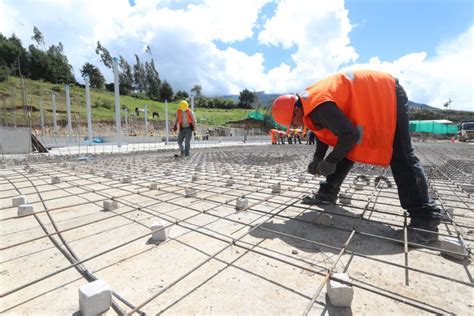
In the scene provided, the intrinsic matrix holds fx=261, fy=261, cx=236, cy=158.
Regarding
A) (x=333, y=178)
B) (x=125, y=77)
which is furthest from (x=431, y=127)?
(x=125, y=77)

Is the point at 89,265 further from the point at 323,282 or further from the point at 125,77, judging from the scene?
the point at 125,77

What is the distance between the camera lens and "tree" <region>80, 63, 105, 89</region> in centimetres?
5869

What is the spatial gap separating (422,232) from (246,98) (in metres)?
66.1

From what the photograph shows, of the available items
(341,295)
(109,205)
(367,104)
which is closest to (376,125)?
(367,104)

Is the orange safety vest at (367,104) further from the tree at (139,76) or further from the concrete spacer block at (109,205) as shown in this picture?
the tree at (139,76)

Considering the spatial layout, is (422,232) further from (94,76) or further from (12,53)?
(94,76)

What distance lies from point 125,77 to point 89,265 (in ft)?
239

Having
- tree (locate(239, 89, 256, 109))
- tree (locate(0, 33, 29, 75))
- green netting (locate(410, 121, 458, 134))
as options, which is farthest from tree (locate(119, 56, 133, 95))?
green netting (locate(410, 121, 458, 134))

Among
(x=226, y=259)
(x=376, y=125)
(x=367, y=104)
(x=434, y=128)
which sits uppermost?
(x=434, y=128)

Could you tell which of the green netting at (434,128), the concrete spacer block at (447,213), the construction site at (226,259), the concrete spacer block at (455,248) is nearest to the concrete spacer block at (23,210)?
the construction site at (226,259)

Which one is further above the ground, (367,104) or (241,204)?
(367,104)

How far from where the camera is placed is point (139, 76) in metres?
67.4

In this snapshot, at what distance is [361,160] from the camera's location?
1.81 metres

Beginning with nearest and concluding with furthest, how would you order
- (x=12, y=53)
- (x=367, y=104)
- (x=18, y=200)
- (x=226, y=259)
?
(x=226, y=259) → (x=367, y=104) → (x=18, y=200) → (x=12, y=53)
